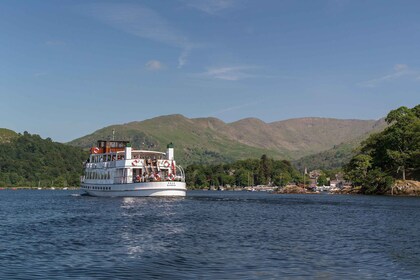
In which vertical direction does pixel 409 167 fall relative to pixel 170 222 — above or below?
above

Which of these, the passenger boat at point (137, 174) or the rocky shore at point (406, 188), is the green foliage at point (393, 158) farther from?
the passenger boat at point (137, 174)

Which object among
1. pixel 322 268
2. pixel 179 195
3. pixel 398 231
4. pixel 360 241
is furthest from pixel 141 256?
pixel 179 195

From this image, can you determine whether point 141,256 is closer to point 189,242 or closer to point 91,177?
point 189,242

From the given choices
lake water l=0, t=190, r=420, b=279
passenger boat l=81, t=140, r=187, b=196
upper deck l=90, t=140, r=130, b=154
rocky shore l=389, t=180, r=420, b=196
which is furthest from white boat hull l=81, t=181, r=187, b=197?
rocky shore l=389, t=180, r=420, b=196

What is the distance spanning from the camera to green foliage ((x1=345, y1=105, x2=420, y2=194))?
16912 cm

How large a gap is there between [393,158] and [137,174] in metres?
96.5

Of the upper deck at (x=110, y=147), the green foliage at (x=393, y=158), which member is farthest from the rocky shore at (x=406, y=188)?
the upper deck at (x=110, y=147)

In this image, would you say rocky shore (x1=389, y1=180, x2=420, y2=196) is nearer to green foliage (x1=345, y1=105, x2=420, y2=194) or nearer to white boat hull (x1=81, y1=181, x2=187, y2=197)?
green foliage (x1=345, y1=105, x2=420, y2=194)

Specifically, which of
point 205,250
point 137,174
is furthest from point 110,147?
point 205,250

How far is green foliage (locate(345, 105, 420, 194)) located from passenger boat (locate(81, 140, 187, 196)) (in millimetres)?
87864

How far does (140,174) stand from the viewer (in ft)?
392

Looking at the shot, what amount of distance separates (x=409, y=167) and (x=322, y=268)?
166m

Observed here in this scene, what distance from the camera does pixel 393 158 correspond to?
16975 centimetres

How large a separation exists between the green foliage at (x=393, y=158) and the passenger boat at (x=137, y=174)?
87864 millimetres
